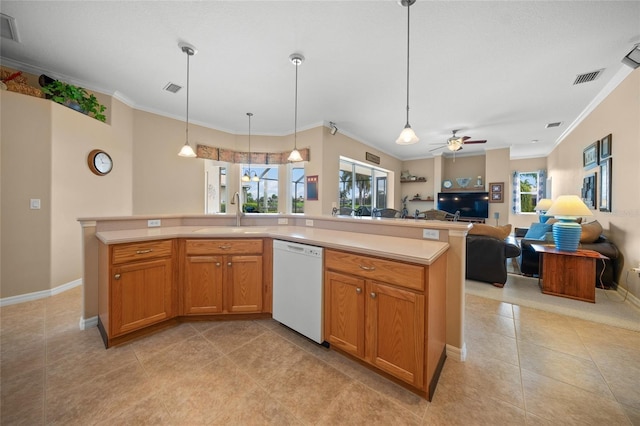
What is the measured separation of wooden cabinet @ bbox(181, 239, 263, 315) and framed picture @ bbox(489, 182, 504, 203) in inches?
287

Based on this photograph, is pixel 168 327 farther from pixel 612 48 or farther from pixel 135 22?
pixel 612 48

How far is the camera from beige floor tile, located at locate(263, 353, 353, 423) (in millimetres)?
1395

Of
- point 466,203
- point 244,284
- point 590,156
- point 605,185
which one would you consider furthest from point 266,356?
point 466,203

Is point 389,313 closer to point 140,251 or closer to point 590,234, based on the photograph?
point 140,251

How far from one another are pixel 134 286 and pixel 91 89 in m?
3.27

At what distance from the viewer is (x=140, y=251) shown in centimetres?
202

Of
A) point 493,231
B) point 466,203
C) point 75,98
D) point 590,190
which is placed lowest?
point 493,231

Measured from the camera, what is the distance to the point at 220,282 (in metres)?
2.28

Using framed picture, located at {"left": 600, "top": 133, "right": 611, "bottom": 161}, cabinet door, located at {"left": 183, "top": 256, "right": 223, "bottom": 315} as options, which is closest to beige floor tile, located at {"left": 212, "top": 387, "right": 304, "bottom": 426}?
cabinet door, located at {"left": 183, "top": 256, "right": 223, "bottom": 315}

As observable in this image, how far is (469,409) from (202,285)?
7.44ft

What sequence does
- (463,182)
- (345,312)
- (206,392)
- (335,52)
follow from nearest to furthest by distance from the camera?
(206,392), (345,312), (335,52), (463,182)

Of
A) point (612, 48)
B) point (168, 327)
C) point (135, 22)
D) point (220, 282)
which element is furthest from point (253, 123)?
point (612, 48)

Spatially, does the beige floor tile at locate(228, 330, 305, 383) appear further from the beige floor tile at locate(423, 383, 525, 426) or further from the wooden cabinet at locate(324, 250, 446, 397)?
the beige floor tile at locate(423, 383, 525, 426)

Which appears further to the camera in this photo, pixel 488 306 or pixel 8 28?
pixel 488 306
